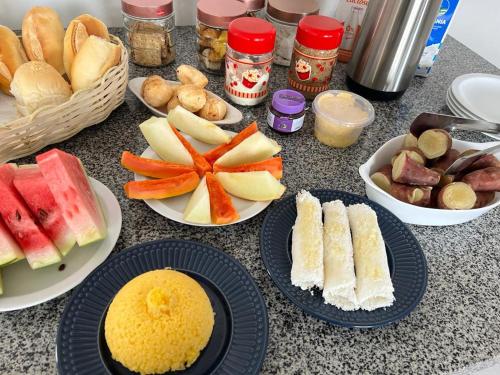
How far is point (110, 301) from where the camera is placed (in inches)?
20.8

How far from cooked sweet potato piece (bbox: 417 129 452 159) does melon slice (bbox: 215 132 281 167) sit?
0.31 metres

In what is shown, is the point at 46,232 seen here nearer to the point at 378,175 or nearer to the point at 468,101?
the point at 378,175

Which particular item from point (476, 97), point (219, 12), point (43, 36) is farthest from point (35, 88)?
point (476, 97)

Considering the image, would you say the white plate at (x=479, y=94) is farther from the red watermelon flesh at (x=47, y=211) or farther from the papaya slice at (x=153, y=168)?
the red watermelon flesh at (x=47, y=211)

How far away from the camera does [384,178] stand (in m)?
0.75

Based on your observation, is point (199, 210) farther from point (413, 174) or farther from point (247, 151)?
point (413, 174)

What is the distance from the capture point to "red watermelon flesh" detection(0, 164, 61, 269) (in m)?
0.56

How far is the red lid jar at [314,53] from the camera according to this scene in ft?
3.07

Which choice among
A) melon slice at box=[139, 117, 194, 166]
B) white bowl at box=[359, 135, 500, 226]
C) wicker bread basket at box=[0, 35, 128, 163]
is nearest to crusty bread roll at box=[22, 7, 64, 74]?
wicker bread basket at box=[0, 35, 128, 163]

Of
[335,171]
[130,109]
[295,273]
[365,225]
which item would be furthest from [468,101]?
[130,109]

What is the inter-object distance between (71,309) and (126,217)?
24 cm

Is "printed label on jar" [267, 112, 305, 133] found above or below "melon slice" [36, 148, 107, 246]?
below

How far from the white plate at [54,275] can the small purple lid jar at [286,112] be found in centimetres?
45

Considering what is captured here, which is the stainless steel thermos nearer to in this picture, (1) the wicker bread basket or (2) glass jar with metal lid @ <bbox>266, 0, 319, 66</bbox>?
(2) glass jar with metal lid @ <bbox>266, 0, 319, 66</bbox>
